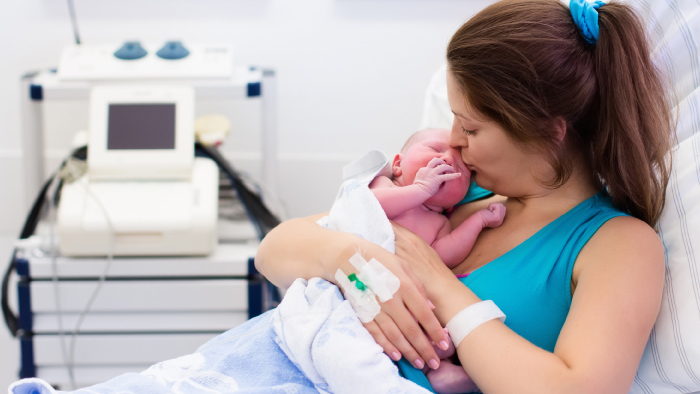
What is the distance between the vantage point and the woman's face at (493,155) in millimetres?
976

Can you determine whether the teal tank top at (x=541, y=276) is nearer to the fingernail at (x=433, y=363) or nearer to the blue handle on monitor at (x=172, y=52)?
the fingernail at (x=433, y=363)

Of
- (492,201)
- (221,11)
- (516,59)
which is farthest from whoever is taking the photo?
(221,11)

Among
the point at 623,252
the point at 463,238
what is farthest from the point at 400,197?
the point at 623,252

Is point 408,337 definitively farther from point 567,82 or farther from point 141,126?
point 141,126

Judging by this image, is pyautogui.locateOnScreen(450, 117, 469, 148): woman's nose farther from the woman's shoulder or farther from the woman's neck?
the woman's shoulder

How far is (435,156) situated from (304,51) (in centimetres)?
152

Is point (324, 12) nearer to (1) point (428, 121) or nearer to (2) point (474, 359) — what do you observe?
(1) point (428, 121)

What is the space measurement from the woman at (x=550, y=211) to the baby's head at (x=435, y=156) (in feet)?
0.12

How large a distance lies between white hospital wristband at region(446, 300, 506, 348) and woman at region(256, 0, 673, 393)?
12 millimetres

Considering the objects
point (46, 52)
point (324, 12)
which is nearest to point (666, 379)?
point (324, 12)

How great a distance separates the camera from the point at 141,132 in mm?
1735

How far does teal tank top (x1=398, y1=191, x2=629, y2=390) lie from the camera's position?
941mm

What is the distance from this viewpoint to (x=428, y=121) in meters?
1.64

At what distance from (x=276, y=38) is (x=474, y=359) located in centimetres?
190
